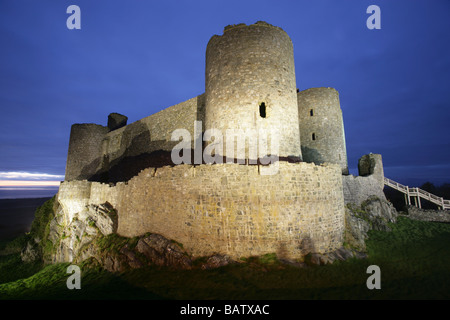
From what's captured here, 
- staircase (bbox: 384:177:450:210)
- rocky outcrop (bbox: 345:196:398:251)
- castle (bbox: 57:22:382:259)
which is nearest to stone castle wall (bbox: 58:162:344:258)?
castle (bbox: 57:22:382:259)

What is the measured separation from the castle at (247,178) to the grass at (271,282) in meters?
0.68

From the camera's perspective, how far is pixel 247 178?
23.7ft

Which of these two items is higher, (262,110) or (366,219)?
(262,110)

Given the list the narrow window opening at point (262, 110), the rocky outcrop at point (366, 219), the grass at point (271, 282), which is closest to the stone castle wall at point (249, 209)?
the grass at point (271, 282)

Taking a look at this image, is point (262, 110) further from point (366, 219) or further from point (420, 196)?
point (420, 196)

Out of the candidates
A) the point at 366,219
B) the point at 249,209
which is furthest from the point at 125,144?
the point at 366,219

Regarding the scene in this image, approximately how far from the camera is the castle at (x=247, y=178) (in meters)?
7.09

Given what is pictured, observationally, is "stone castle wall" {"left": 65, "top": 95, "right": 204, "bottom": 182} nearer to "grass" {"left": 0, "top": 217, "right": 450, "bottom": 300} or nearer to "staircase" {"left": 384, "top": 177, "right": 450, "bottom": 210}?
"grass" {"left": 0, "top": 217, "right": 450, "bottom": 300}

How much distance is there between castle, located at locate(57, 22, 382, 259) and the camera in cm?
709

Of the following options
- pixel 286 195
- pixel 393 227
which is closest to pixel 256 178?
pixel 286 195

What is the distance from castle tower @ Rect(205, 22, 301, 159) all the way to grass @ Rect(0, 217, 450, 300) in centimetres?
505

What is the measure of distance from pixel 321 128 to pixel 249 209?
12.8 meters

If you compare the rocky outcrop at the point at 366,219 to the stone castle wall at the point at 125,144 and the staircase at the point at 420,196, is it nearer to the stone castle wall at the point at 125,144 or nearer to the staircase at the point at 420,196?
the staircase at the point at 420,196
